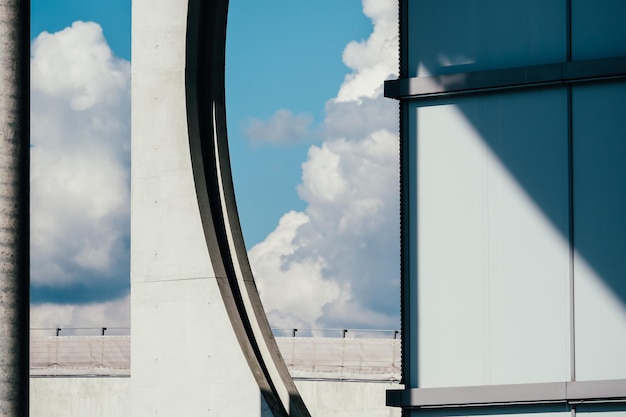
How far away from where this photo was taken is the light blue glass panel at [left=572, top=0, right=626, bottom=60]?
15086 mm

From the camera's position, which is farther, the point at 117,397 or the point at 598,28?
the point at 117,397

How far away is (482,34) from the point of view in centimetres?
1565

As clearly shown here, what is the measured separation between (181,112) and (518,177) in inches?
176

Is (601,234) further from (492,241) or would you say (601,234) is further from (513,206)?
(492,241)

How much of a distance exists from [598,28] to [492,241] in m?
2.74

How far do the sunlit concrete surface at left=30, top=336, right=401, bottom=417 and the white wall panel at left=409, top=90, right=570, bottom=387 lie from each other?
18094mm

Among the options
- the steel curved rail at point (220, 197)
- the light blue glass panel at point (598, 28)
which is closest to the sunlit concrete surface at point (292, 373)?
the steel curved rail at point (220, 197)

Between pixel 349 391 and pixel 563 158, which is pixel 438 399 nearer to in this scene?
pixel 563 158

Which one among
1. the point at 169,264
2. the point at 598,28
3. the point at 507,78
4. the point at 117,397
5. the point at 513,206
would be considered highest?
the point at 598,28

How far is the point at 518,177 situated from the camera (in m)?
15.4

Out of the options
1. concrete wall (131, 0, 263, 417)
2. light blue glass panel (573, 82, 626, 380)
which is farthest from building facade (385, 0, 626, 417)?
concrete wall (131, 0, 263, 417)

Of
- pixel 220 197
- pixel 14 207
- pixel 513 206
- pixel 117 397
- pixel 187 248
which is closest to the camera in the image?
pixel 14 207

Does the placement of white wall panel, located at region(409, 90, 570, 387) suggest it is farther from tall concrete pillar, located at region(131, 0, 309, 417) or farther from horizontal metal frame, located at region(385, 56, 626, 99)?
tall concrete pillar, located at region(131, 0, 309, 417)

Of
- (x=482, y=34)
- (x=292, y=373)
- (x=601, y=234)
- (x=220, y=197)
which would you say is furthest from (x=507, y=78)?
(x=292, y=373)
